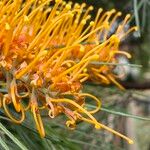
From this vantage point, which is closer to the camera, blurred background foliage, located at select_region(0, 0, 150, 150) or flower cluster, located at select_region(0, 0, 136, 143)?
flower cluster, located at select_region(0, 0, 136, 143)

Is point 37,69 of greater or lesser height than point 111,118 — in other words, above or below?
above

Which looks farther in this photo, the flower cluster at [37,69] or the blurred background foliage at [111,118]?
the blurred background foliage at [111,118]

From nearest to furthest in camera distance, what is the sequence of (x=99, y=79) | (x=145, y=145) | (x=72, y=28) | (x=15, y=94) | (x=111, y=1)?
(x=15, y=94) < (x=72, y=28) < (x=99, y=79) < (x=111, y=1) < (x=145, y=145)

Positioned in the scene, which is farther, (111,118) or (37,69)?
(111,118)

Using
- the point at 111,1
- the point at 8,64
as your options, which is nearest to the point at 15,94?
the point at 8,64

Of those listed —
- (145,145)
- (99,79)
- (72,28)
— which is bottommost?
(145,145)

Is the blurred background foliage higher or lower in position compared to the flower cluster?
lower

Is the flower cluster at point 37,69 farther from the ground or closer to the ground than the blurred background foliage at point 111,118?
farther from the ground

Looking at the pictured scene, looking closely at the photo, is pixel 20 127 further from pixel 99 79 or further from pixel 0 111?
pixel 99 79
